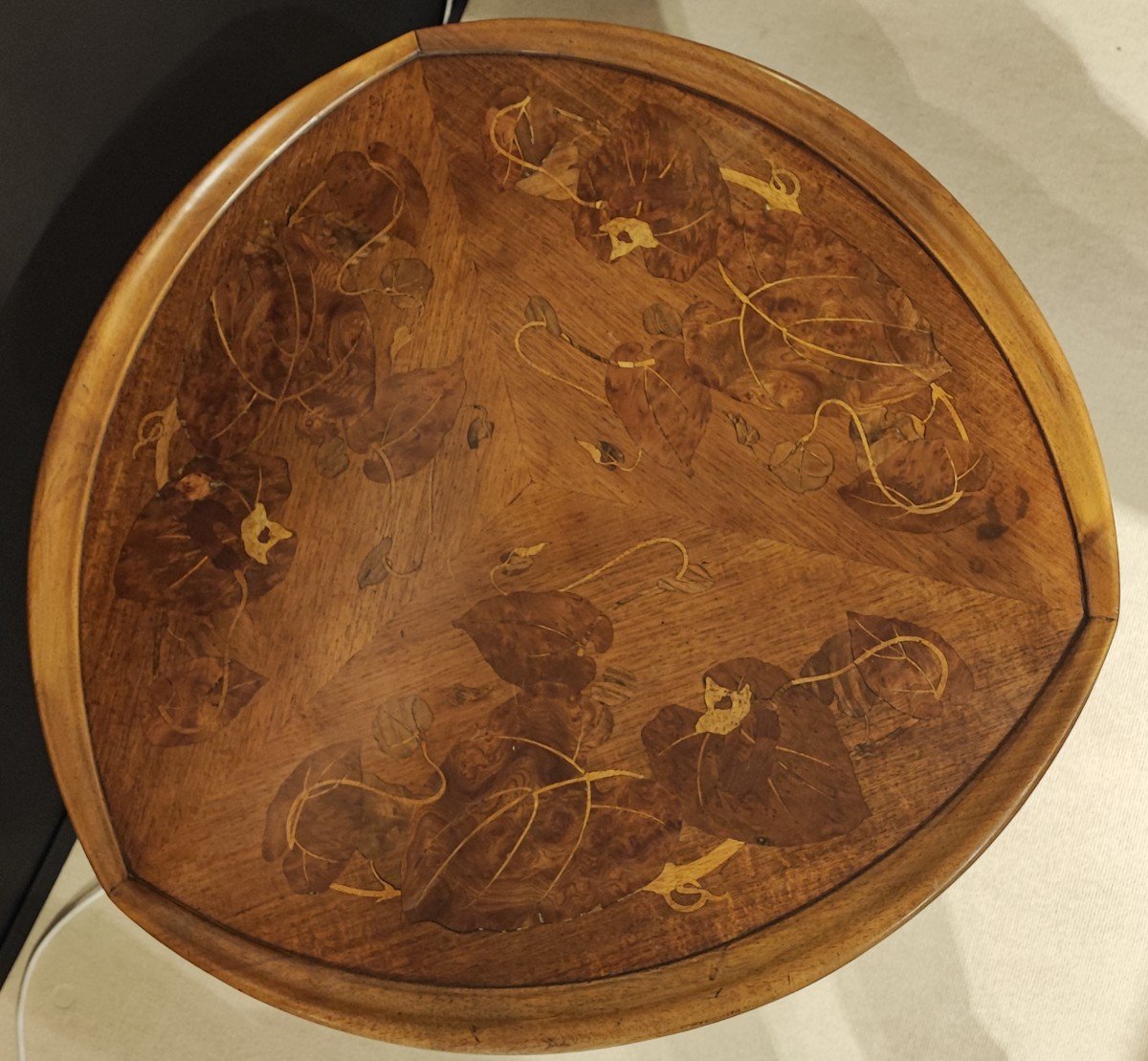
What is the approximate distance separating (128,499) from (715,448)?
0.48 metres

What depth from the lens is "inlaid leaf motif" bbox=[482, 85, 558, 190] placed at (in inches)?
32.9

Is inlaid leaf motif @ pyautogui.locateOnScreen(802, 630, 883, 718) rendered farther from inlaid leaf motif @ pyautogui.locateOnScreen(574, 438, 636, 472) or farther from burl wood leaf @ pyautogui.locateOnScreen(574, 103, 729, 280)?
burl wood leaf @ pyautogui.locateOnScreen(574, 103, 729, 280)

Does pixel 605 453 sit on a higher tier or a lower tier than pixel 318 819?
higher

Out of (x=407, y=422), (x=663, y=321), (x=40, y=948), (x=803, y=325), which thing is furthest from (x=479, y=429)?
(x=40, y=948)

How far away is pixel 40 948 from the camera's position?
1.20m

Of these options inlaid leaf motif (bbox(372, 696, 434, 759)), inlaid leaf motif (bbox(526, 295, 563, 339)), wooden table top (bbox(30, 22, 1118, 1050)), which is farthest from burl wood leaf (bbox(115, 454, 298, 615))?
inlaid leaf motif (bbox(526, 295, 563, 339))

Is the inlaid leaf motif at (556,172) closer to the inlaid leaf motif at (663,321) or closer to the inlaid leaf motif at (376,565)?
the inlaid leaf motif at (663,321)

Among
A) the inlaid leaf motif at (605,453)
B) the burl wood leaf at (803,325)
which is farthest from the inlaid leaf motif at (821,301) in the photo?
the inlaid leaf motif at (605,453)

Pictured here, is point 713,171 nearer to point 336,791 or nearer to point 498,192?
point 498,192

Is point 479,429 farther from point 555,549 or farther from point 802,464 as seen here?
point 802,464

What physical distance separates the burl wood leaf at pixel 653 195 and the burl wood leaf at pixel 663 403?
3.0 inches

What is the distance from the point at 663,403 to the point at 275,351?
33cm

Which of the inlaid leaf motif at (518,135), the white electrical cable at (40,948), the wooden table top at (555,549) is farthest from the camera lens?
the white electrical cable at (40,948)

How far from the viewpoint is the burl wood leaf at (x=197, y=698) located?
760mm
